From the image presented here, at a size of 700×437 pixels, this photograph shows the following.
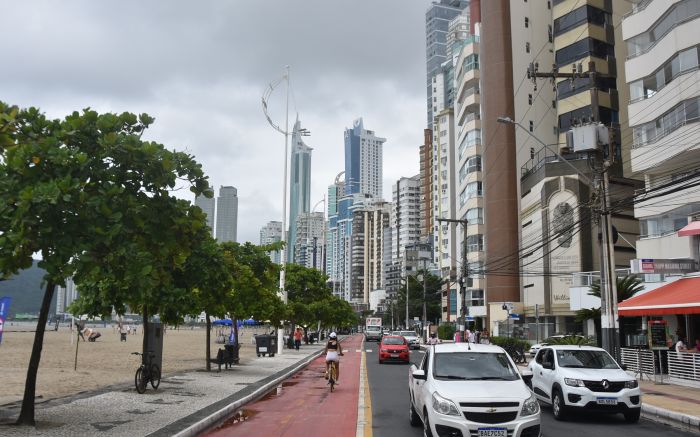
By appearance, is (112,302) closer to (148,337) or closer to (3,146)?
(148,337)

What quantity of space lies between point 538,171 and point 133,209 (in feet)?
169

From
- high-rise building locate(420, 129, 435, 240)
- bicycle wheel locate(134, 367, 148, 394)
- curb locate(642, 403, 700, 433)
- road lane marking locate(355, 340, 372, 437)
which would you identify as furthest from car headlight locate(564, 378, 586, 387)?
high-rise building locate(420, 129, 435, 240)

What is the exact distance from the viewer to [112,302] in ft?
62.1

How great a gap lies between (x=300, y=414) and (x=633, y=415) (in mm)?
7260

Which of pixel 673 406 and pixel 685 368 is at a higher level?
pixel 685 368

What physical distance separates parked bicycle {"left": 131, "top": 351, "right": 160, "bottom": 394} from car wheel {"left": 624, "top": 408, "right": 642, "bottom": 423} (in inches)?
474

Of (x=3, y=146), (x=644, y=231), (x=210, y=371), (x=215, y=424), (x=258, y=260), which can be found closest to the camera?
(x=3, y=146)

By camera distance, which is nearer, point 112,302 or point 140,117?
point 140,117

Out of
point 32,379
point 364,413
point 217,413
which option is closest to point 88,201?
point 32,379

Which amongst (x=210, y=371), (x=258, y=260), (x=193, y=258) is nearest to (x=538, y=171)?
(x=258, y=260)

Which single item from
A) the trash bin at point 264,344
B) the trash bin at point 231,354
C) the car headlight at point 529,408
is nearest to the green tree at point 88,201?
the car headlight at point 529,408

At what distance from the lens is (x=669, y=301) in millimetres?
22469

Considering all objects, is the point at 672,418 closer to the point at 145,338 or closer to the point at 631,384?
the point at 631,384

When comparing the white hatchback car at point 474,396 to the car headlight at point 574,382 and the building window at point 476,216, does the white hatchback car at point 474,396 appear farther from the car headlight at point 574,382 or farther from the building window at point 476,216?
the building window at point 476,216
